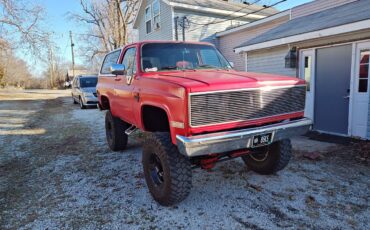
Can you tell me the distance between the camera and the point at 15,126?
991 cm

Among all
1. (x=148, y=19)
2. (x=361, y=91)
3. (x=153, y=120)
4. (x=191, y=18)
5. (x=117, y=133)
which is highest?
(x=148, y=19)

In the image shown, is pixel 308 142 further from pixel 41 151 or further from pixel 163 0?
pixel 163 0

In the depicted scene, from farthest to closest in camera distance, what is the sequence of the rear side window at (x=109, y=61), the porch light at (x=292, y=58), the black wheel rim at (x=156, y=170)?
the porch light at (x=292, y=58) → the rear side window at (x=109, y=61) → the black wheel rim at (x=156, y=170)

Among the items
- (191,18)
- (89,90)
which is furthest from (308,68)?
(89,90)

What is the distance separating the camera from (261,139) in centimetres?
315

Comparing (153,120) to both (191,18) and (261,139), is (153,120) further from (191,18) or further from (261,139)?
(191,18)

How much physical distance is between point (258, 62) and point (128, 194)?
6.96 metres

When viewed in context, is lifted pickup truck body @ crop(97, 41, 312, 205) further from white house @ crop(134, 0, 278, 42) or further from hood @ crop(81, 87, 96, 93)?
white house @ crop(134, 0, 278, 42)

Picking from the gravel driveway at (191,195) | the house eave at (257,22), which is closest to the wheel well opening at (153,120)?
the gravel driveway at (191,195)

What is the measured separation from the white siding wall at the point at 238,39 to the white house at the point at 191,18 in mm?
849

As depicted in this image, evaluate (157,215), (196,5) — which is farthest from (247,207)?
(196,5)

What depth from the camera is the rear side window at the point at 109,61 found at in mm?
5524

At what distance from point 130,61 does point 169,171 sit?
7.29 feet

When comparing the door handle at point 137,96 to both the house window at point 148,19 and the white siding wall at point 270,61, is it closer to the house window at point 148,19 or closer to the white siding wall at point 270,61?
the white siding wall at point 270,61
